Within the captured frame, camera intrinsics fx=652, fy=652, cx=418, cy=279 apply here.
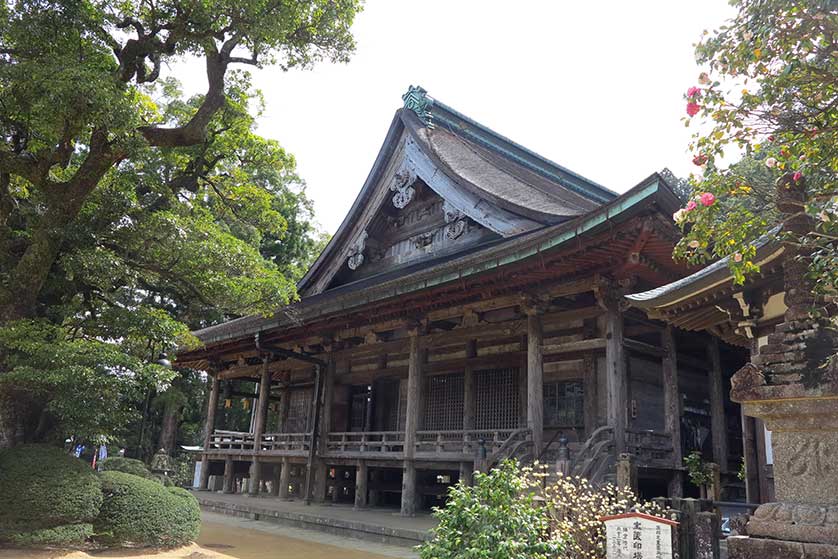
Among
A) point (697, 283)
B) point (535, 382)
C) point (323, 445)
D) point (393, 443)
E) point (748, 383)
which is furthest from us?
point (323, 445)

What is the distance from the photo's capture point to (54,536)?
8.93 m

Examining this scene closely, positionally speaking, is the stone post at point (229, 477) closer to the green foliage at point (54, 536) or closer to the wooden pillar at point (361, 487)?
the wooden pillar at point (361, 487)

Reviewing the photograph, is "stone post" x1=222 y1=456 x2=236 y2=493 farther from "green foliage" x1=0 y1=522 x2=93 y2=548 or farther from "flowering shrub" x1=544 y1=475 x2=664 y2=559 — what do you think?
"flowering shrub" x1=544 y1=475 x2=664 y2=559

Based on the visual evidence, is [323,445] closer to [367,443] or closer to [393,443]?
[367,443]

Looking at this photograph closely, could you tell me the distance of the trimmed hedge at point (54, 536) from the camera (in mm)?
8828

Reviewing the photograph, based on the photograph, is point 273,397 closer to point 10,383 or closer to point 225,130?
point 225,130

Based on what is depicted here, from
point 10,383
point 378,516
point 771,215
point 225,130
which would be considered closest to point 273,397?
point 378,516

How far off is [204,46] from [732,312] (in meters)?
9.30

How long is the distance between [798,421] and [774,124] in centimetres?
242

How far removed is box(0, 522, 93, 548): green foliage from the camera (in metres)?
8.83

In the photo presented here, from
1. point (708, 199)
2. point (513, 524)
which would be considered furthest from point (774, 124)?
point (513, 524)

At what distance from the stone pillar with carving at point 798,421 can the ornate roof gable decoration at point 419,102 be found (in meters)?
13.6

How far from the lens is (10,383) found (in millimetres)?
9258

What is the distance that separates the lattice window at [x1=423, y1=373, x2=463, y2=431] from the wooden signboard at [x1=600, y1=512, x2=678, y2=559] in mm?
9899
